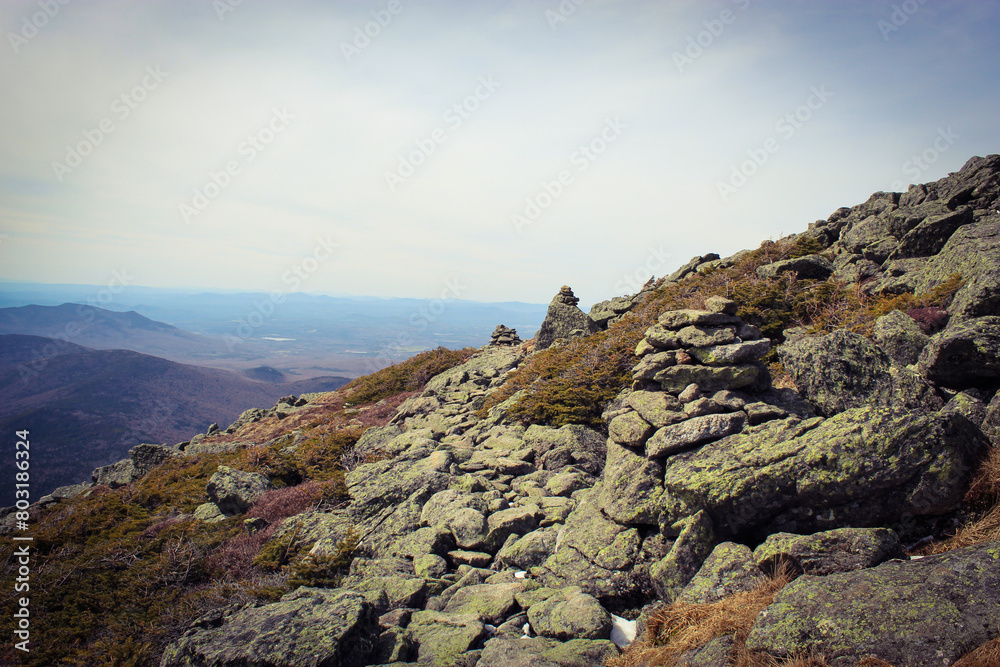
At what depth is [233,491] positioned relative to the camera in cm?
1332

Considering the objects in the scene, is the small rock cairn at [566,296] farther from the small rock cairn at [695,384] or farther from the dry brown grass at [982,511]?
the dry brown grass at [982,511]

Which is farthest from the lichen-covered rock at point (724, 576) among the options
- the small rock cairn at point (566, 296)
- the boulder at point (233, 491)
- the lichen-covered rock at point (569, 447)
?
the small rock cairn at point (566, 296)

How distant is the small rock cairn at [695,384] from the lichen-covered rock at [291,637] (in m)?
5.19

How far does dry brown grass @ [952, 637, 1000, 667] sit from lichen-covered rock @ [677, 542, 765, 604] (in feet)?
6.75

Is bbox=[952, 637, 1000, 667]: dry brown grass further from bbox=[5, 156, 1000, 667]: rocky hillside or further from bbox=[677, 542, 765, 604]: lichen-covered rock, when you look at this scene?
bbox=[677, 542, 765, 604]: lichen-covered rock

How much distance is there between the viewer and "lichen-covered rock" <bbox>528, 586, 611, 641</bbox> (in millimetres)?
5844

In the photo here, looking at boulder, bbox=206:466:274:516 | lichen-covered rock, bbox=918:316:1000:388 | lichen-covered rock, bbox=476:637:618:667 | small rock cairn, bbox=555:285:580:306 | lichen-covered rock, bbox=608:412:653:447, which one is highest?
small rock cairn, bbox=555:285:580:306

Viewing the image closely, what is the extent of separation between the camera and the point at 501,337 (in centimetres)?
3341

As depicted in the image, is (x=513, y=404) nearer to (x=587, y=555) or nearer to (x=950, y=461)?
(x=587, y=555)

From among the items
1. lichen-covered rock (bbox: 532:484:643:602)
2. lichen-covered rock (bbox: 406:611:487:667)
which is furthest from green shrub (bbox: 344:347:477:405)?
lichen-covered rock (bbox: 406:611:487:667)

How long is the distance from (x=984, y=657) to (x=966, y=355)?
532cm

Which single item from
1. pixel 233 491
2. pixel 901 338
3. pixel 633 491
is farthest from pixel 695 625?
pixel 233 491

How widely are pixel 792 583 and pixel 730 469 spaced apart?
189 cm

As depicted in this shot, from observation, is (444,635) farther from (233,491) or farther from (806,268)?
(806,268)
